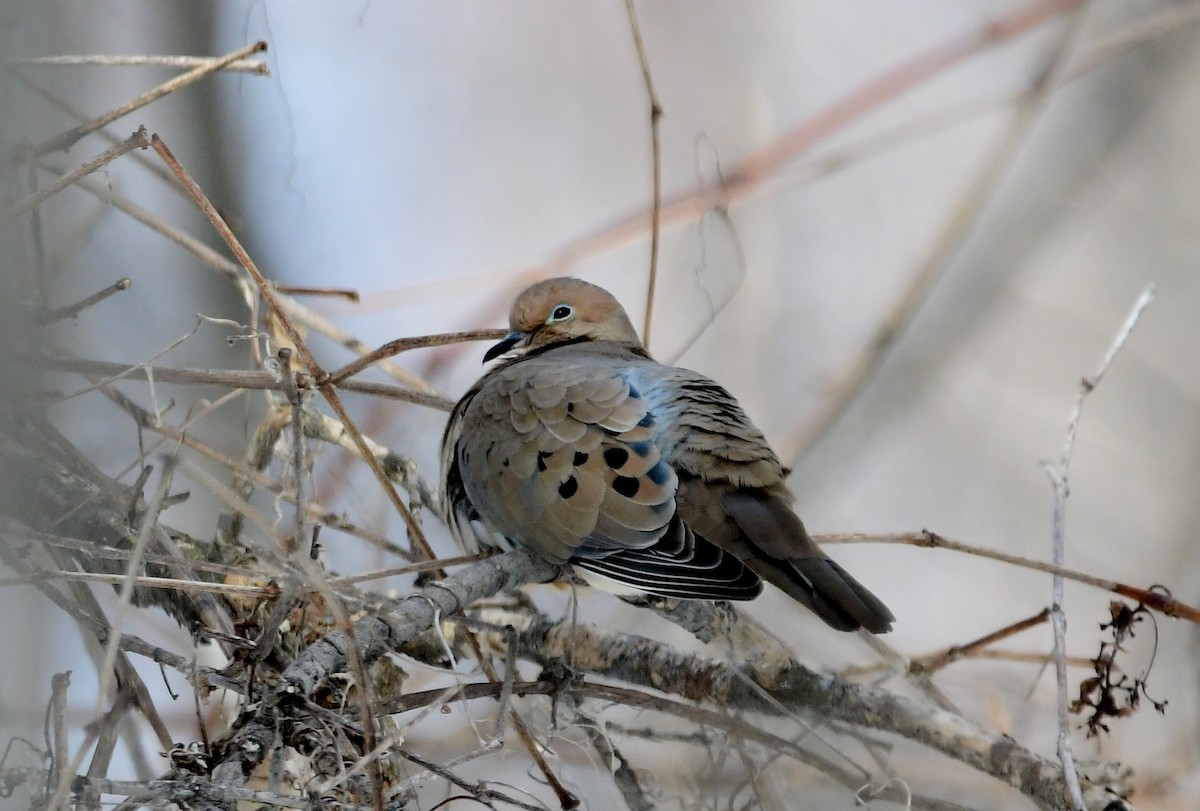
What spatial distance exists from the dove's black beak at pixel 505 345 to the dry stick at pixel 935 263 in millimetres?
842

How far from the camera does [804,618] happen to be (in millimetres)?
2877

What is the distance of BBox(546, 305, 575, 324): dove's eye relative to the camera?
2.87 m

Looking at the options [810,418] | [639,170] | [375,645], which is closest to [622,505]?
[375,645]

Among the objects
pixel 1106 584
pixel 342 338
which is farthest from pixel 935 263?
pixel 342 338

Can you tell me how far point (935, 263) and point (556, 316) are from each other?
981 mm

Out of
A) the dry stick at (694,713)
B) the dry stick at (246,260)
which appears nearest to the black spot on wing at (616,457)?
the dry stick at (694,713)

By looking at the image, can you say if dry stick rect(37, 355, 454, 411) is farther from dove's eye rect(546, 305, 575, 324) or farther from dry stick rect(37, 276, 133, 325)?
dove's eye rect(546, 305, 575, 324)

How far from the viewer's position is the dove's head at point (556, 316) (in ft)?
9.41

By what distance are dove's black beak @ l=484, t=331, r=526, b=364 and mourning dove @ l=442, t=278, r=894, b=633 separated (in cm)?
35

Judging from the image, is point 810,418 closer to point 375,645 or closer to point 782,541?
point 782,541

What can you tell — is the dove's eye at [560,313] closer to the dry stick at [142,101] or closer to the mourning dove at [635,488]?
the mourning dove at [635,488]

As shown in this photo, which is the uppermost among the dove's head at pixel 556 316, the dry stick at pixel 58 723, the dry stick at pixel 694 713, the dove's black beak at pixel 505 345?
the dove's head at pixel 556 316

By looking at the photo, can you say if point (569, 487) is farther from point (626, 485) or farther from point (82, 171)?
point (82, 171)

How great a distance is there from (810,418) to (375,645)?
2017 mm
